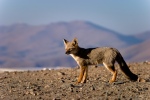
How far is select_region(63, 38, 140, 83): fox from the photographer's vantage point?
46.4ft

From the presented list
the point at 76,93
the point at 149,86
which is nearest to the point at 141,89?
the point at 149,86

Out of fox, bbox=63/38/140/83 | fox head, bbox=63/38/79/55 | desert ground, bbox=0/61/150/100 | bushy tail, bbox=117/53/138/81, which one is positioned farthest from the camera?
fox head, bbox=63/38/79/55

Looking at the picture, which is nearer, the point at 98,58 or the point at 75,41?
the point at 98,58

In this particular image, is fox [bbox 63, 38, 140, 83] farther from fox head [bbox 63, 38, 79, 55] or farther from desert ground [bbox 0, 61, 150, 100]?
desert ground [bbox 0, 61, 150, 100]

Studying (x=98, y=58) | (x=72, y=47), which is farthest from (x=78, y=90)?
(x=72, y=47)

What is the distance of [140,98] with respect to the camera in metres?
11.6

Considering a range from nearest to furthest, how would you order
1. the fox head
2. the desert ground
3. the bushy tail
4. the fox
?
the desert ground, the fox, the bushy tail, the fox head

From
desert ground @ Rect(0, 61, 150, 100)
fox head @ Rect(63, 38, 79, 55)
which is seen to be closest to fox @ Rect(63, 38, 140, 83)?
fox head @ Rect(63, 38, 79, 55)

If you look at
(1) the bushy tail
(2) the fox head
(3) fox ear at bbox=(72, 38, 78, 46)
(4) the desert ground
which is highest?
(3) fox ear at bbox=(72, 38, 78, 46)

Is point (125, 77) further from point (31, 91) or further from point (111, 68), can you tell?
point (31, 91)

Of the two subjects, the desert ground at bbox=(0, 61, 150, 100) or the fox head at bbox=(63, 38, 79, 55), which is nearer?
the desert ground at bbox=(0, 61, 150, 100)

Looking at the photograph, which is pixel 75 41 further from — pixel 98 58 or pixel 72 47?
pixel 98 58

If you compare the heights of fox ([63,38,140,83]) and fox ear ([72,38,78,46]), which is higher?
fox ear ([72,38,78,46])

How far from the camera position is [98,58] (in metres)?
14.4
